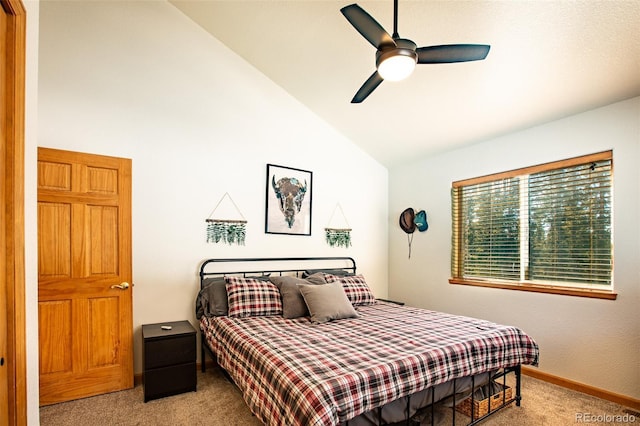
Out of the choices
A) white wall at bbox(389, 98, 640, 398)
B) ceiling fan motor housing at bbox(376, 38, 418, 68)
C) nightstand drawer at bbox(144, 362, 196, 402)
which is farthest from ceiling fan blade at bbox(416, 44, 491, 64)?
nightstand drawer at bbox(144, 362, 196, 402)

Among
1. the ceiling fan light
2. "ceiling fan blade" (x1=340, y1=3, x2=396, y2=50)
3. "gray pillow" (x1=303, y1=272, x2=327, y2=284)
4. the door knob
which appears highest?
"ceiling fan blade" (x1=340, y1=3, x2=396, y2=50)

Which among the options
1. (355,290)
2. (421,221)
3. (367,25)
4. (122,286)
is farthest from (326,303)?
(367,25)

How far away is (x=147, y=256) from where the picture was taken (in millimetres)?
3178

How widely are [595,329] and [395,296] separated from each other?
2.33 m

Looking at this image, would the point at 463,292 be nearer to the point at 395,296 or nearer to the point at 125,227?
the point at 395,296

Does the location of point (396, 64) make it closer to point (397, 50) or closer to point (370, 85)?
point (397, 50)

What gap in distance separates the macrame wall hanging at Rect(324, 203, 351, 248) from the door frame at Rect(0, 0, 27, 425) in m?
3.32

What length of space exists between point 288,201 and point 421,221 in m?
1.72

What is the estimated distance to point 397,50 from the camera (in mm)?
1868

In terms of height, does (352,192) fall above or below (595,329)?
above

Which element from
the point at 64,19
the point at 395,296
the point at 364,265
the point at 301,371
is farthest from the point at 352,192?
the point at 64,19

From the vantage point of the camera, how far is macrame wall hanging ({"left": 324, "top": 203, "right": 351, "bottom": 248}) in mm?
4414

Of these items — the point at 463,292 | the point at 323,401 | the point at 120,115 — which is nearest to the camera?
the point at 323,401

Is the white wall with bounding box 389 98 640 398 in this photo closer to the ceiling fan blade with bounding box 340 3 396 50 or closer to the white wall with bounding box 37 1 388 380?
the white wall with bounding box 37 1 388 380
